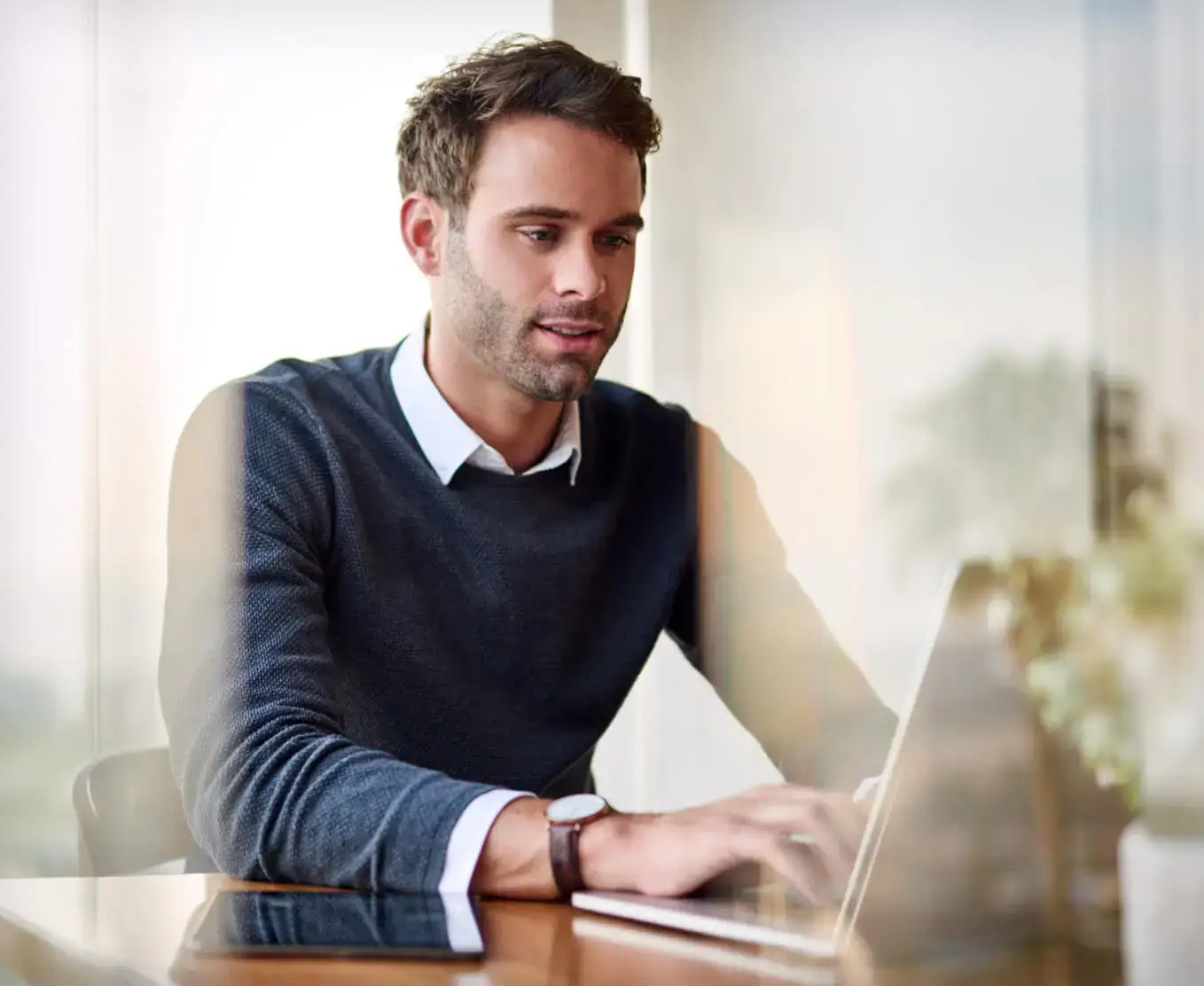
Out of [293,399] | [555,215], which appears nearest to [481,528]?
[293,399]

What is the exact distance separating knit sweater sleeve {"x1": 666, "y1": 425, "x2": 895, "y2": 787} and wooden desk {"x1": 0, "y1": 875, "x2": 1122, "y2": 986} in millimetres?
545

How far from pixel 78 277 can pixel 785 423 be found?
3.20 ft

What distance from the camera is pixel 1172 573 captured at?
2.48 ft

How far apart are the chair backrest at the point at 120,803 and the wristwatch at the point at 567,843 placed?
51 centimetres

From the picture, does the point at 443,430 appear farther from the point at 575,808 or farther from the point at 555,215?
the point at 575,808

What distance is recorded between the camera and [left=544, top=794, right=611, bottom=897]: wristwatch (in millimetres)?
721

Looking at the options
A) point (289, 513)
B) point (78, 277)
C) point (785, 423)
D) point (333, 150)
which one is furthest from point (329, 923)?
point (785, 423)

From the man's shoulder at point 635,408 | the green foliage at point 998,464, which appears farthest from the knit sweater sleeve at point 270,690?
the green foliage at point 998,464

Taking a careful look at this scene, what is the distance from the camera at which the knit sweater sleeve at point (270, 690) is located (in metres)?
0.76

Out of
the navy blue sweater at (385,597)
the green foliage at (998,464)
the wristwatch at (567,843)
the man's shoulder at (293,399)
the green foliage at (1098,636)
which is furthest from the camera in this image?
the green foliage at (998,464)

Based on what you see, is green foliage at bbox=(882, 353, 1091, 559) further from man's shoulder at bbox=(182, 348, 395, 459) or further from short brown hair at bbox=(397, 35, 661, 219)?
man's shoulder at bbox=(182, 348, 395, 459)

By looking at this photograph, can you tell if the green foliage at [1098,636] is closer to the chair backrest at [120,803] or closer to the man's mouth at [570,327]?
the man's mouth at [570,327]

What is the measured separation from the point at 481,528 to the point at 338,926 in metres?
0.59

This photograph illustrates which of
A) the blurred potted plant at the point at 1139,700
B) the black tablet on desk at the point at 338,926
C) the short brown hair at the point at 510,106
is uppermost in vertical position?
the short brown hair at the point at 510,106
